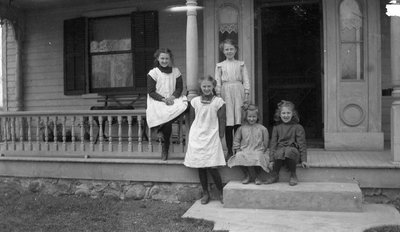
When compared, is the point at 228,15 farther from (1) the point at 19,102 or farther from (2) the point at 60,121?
(1) the point at 19,102

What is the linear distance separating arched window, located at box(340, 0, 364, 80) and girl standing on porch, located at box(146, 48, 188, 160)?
106 inches

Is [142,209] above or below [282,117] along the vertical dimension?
below

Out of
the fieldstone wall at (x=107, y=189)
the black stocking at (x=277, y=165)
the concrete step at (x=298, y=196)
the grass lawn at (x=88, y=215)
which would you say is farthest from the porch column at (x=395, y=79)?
the grass lawn at (x=88, y=215)

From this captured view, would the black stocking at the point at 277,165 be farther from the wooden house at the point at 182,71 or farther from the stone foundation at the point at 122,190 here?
the stone foundation at the point at 122,190

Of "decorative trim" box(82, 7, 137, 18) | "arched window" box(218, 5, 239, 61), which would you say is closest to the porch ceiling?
"decorative trim" box(82, 7, 137, 18)

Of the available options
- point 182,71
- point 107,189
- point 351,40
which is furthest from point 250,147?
point 182,71

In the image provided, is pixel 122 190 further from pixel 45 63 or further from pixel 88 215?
pixel 45 63

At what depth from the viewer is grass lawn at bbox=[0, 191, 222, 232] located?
5039 mm

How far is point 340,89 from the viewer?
689 centimetres

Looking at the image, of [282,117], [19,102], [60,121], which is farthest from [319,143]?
[19,102]

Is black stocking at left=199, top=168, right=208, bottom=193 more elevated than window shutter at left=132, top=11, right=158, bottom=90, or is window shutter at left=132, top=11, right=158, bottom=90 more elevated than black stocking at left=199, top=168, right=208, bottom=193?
window shutter at left=132, top=11, right=158, bottom=90

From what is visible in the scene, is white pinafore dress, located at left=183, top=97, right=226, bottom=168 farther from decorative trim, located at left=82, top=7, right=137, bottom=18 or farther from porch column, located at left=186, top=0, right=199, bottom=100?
decorative trim, located at left=82, top=7, right=137, bottom=18

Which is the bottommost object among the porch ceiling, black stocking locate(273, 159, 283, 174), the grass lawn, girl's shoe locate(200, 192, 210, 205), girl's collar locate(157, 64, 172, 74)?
the grass lawn

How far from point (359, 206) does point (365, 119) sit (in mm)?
2045
